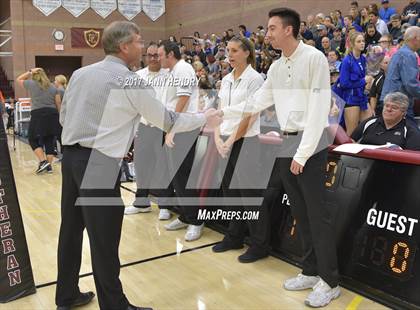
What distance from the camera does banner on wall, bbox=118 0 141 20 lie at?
2067 centimetres

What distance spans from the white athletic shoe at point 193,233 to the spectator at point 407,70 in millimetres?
2869

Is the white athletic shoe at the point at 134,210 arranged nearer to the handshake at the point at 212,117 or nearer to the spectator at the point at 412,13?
the handshake at the point at 212,117

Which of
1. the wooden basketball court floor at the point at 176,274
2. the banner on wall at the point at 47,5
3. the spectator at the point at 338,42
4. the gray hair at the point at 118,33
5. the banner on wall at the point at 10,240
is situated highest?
the banner on wall at the point at 47,5

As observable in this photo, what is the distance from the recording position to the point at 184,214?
14.1 feet

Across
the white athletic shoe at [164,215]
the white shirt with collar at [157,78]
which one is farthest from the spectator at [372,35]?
the white athletic shoe at [164,215]

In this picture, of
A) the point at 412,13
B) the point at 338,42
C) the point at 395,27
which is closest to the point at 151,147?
the point at 338,42

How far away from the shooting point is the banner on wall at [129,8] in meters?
20.7

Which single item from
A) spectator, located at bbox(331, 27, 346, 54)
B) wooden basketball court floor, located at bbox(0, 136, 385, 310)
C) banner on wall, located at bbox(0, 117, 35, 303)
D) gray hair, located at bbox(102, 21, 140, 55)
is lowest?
wooden basketball court floor, located at bbox(0, 136, 385, 310)

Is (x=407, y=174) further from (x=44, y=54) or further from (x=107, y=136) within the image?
(x=44, y=54)

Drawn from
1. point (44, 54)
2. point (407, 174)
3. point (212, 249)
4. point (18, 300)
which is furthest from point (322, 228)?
point (44, 54)

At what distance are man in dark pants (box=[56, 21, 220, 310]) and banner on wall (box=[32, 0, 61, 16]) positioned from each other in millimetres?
19549

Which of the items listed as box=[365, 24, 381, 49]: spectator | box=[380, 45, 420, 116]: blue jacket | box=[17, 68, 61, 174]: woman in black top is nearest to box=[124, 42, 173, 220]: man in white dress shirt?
box=[380, 45, 420, 116]: blue jacket

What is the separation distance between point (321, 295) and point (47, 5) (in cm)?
2049

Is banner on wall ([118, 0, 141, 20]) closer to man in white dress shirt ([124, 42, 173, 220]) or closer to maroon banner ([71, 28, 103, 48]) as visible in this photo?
maroon banner ([71, 28, 103, 48])
